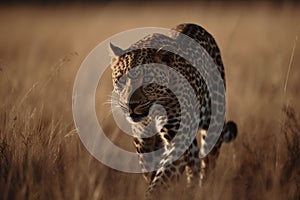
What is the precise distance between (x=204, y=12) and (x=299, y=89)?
1308cm

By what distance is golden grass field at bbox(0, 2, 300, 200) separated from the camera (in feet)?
15.9

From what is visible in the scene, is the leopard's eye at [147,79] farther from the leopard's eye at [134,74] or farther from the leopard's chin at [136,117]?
the leopard's chin at [136,117]

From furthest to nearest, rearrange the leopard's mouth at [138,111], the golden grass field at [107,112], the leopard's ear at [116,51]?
the leopard's ear at [116,51] → the leopard's mouth at [138,111] → the golden grass field at [107,112]

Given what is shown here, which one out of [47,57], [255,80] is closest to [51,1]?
[47,57]

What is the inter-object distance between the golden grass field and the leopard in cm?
26

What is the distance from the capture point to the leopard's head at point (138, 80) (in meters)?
5.54

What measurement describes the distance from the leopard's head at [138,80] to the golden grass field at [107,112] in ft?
1.67

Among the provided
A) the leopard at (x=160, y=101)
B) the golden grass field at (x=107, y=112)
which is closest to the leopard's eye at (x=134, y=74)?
the leopard at (x=160, y=101)

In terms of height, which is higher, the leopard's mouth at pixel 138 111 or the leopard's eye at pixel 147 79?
the leopard's eye at pixel 147 79

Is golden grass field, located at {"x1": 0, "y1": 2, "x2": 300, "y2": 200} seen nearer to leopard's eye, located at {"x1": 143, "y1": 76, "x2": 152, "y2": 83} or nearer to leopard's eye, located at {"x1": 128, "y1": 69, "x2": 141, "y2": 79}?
leopard's eye, located at {"x1": 128, "y1": 69, "x2": 141, "y2": 79}

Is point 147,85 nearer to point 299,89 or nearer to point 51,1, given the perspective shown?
point 299,89

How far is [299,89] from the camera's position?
9539 mm

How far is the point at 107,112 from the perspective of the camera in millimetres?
6387

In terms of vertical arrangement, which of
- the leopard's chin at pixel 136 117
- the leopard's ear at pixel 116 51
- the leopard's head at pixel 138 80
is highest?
the leopard's ear at pixel 116 51
